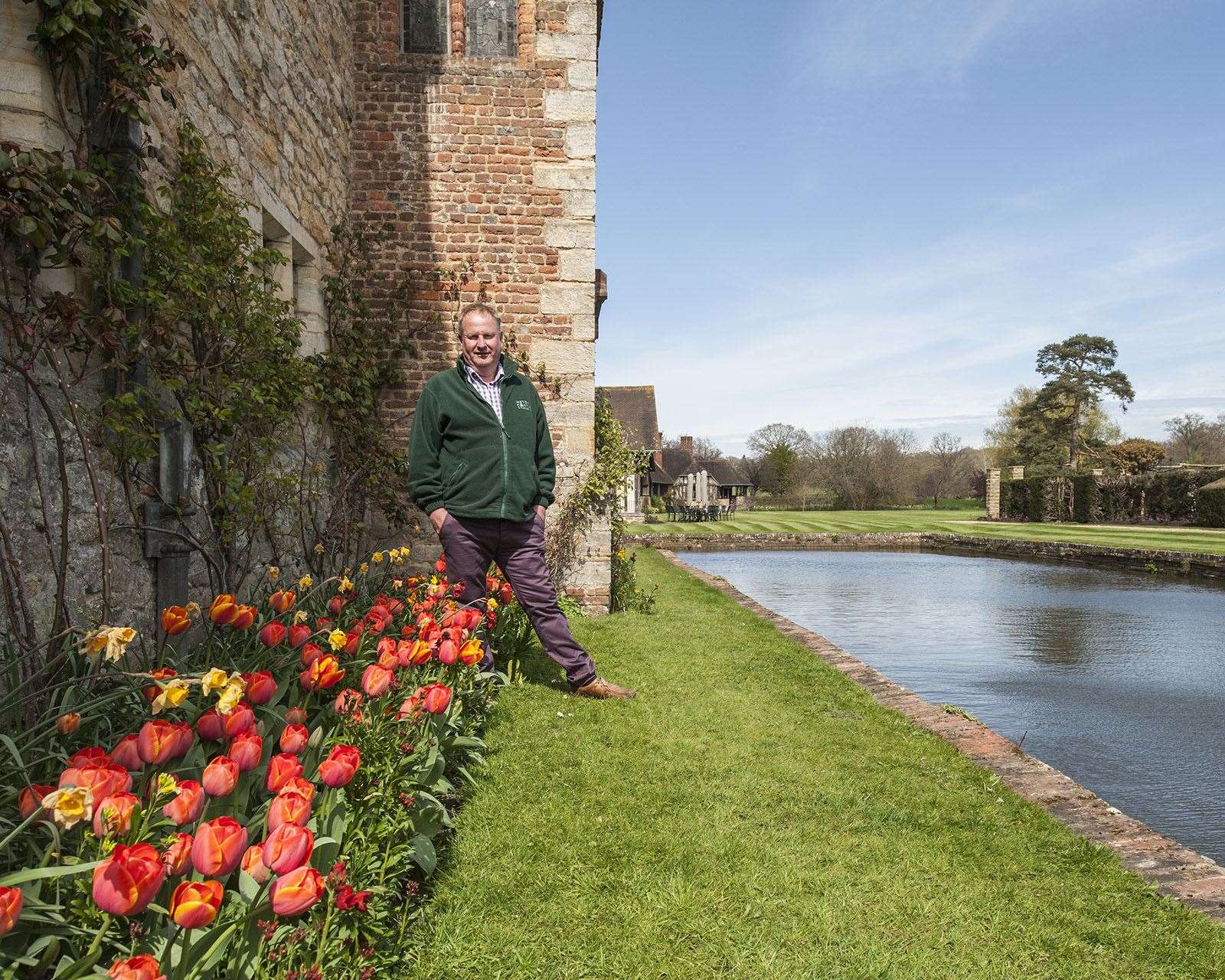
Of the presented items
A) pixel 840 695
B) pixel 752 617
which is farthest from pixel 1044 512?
pixel 840 695

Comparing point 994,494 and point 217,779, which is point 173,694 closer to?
point 217,779

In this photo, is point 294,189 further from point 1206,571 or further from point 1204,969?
point 1206,571

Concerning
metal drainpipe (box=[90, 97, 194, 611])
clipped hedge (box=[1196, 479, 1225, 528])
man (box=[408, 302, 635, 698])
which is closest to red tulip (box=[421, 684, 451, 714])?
man (box=[408, 302, 635, 698])

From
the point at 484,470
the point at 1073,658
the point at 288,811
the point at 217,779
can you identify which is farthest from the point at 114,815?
the point at 1073,658

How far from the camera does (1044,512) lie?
1375 inches

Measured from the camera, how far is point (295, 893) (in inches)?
51.7

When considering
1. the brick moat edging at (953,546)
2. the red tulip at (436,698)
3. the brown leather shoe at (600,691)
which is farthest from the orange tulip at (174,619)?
the brick moat edging at (953,546)

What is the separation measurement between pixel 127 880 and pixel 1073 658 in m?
8.82

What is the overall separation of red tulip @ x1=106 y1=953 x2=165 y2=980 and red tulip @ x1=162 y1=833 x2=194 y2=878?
16 cm

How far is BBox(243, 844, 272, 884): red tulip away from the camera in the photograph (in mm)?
1335

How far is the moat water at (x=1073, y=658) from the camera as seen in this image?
15.4 ft

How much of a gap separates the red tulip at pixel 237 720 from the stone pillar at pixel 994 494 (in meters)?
41.6

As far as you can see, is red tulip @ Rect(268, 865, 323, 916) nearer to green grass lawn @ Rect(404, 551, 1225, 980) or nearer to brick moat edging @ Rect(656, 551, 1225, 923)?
green grass lawn @ Rect(404, 551, 1225, 980)

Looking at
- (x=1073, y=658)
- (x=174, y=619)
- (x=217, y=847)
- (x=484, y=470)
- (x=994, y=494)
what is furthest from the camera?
(x=994, y=494)
